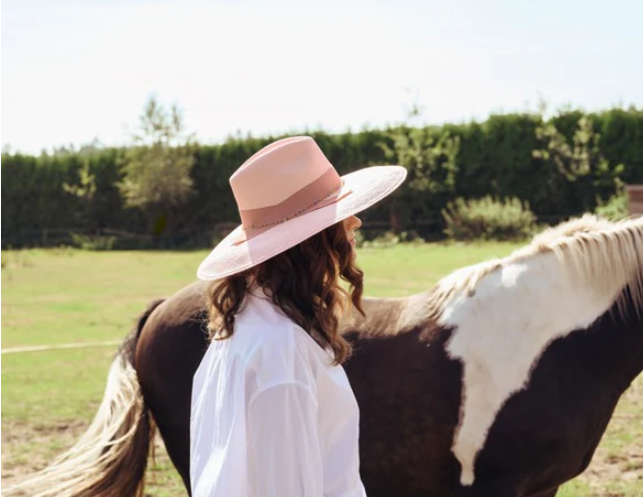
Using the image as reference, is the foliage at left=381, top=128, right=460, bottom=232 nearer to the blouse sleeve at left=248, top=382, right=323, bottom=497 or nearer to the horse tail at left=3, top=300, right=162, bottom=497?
the horse tail at left=3, top=300, right=162, bottom=497

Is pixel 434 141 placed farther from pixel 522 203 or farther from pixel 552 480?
pixel 552 480

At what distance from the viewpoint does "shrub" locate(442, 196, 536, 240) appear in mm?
20797

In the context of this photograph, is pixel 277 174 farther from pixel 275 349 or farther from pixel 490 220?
pixel 490 220

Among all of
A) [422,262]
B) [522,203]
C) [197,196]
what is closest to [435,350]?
[422,262]

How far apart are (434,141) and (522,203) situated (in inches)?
135

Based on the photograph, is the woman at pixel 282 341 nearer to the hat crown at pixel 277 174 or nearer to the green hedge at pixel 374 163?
the hat crown at pixel 277 174

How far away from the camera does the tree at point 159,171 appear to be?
25844 millimetres

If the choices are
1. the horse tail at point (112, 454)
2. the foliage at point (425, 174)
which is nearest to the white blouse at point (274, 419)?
the horse tail at point (112, 454)

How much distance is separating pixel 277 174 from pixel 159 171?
81.2 ft

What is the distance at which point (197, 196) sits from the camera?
86.2 ft

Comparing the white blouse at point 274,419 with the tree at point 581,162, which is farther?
the tree at point 581,162

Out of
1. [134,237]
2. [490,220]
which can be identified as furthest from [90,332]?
[134,237]

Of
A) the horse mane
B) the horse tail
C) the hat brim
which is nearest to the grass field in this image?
the horse tail

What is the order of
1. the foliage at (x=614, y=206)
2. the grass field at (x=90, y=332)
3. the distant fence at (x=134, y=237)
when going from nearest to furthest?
1. the grass field at (x=90, y=332)
2. the foliage at (x=614, y=206)
3. the distant fence at (x=134, y=237)
